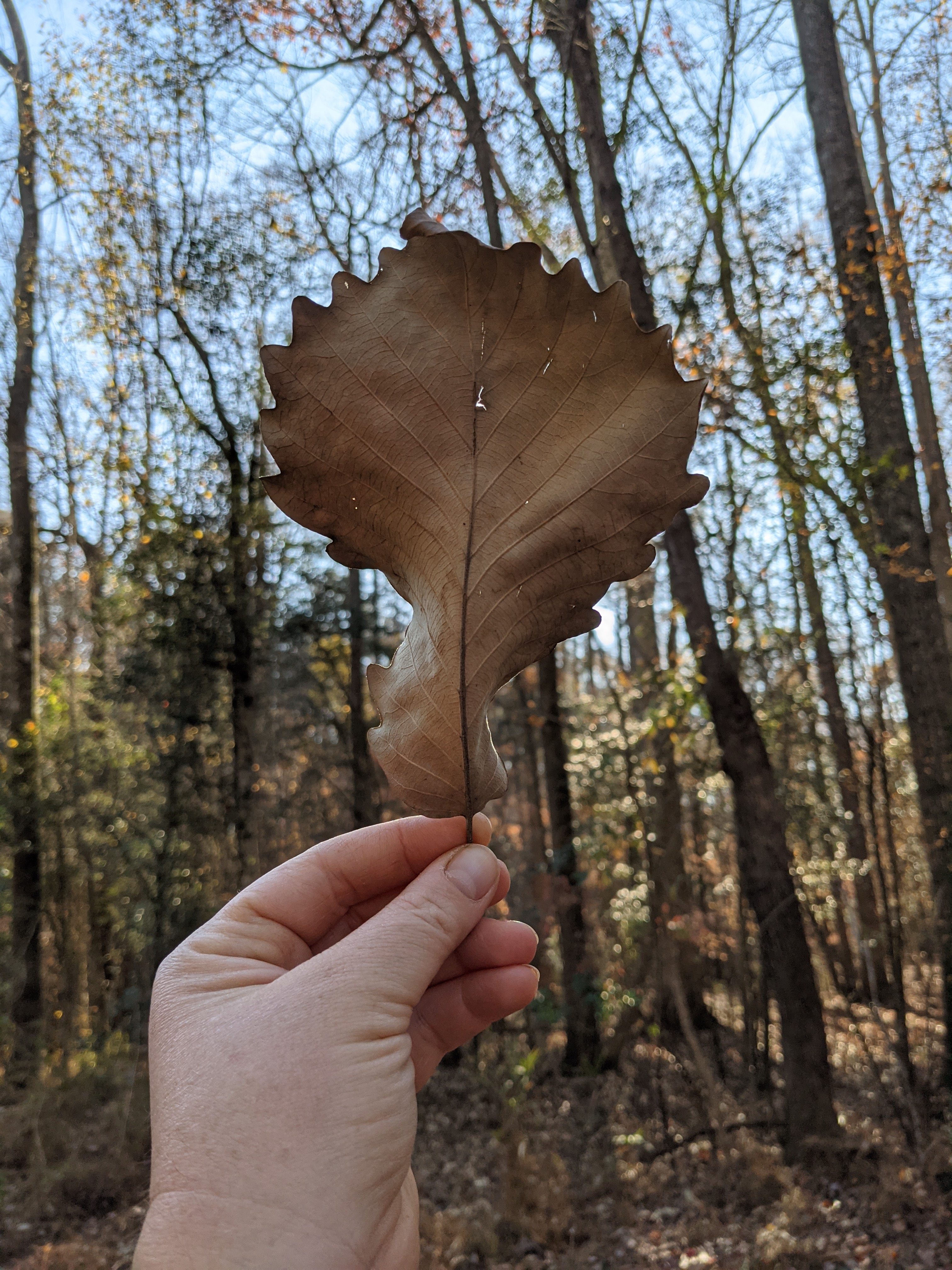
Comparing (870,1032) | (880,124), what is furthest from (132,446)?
(880,124)

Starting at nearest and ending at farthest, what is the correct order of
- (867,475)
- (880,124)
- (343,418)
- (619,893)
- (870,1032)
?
(343,418)
(867,475)
(619,893)
(870,1032)
(880,124)

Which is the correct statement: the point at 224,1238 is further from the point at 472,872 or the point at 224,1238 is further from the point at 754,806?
the point at 754,806

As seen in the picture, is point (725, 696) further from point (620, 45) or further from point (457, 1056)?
point (457, 1056)

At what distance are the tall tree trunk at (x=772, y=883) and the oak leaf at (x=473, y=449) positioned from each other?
437 cm

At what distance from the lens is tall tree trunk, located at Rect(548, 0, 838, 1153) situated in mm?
4988

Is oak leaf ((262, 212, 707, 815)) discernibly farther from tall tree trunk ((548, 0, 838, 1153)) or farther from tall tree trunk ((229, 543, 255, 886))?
tall tree trunk ((229, 543, 255, 886))

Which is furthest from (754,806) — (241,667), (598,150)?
(241,667)

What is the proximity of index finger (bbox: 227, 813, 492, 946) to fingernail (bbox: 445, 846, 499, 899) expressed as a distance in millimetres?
126

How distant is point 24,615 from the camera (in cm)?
996

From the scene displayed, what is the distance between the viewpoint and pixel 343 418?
828 mm

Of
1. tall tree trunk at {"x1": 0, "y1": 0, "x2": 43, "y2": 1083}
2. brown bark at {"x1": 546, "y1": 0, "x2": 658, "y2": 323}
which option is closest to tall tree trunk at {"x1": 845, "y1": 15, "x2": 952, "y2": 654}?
brown bark at {"x1": 546, "y1": 0, "x2": 658, "y2": 323}

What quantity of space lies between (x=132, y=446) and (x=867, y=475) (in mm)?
6632

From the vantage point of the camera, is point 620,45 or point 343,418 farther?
point 620,45

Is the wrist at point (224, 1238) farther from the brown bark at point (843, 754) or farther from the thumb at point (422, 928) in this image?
the brown bark at point (843, 754)
